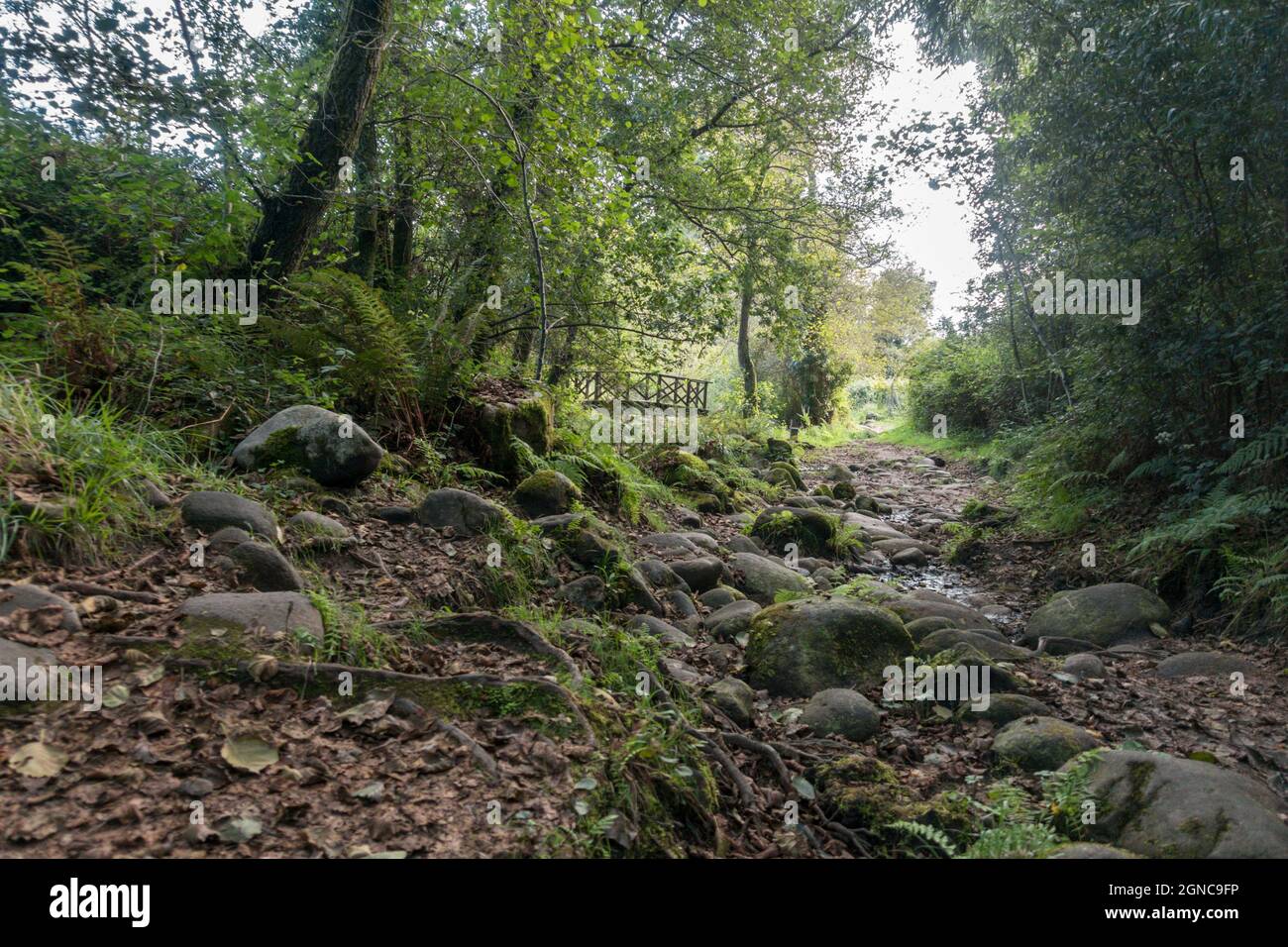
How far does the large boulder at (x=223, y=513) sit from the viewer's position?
437cm

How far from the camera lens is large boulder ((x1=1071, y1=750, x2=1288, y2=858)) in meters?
2.96

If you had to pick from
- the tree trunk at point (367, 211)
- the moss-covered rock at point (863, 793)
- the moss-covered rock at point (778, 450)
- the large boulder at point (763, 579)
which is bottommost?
the moss-covered rock at point (863, 793)

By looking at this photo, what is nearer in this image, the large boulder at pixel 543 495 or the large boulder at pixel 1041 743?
the large boulder at pixel 1041 743

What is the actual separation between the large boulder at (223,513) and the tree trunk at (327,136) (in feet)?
10.4

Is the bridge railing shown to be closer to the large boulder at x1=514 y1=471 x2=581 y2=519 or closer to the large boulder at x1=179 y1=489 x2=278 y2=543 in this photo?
the large boulder at x1=514 y1=471 x2=581 y2=519

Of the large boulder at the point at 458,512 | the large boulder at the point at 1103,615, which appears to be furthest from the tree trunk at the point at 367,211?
the large boulder at the point at 1103,615

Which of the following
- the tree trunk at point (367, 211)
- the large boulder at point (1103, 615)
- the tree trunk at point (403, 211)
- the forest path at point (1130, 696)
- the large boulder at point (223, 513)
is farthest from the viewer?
the tree trunk at point (403, 211)

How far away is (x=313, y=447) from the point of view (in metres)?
5.49

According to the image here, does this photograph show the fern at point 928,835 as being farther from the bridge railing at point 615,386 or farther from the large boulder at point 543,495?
the bridge railing at point 615,386

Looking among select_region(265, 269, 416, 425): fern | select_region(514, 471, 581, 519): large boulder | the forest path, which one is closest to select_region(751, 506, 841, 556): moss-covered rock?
the forest path
